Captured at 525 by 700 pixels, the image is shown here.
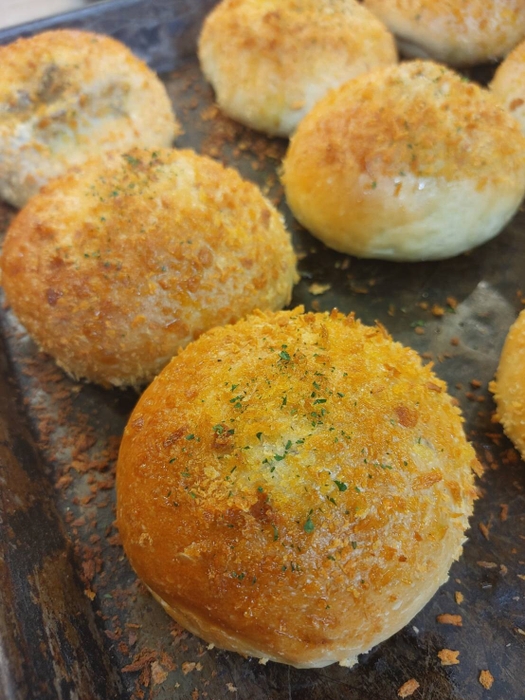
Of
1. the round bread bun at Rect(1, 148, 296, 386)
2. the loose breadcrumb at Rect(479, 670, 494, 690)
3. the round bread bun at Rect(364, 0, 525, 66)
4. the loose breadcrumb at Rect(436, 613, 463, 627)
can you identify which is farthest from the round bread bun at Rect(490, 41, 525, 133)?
the loose breadcrumb at Rect(479, 670, 494, 690)

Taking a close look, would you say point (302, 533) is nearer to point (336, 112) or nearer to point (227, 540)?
point (227, 540)

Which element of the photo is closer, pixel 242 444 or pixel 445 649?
pixel 242 444

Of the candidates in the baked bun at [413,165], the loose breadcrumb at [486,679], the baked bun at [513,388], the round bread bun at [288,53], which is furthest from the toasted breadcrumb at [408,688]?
the round bread bun at [288,53]

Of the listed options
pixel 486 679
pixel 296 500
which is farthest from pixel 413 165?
pixel 486 679

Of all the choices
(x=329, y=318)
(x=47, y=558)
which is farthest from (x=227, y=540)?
(x=329, y=318)

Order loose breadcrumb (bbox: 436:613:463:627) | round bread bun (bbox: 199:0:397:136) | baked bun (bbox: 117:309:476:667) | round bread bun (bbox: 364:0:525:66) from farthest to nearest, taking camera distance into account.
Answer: round bread bun (bbox: 364:0:525:66), round bread bun (bbox: 199:0:397:136), loose breadcrumb (bbox: 436:613:463:627), baked bun (bbox: 117:309:476:667)

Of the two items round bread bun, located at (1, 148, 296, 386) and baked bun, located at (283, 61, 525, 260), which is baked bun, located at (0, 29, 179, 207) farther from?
baked bun, located at (283, 61, 525, 260)
